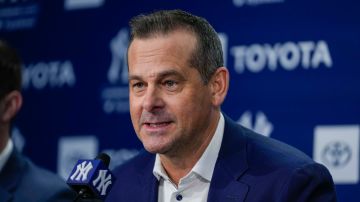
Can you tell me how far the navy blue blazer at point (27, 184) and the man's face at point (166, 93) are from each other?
1.72 ft

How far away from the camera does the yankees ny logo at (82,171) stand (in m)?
1.94

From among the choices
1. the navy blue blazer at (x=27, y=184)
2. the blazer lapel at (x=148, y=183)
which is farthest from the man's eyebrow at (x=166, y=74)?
the navy blue blazer at (x=27, y=184)

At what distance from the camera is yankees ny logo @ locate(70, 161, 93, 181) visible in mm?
1941

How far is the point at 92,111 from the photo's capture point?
4055mm

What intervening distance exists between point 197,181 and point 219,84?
33 centimetres

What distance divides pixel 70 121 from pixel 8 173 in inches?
53.9

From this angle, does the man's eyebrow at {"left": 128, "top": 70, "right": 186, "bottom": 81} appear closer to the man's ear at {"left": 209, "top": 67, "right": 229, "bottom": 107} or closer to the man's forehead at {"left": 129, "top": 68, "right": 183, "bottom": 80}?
the man's forehead at {"left": 129, "top": 68, "right": 183, "bottom": 80}

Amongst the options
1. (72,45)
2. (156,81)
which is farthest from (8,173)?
(72,45)

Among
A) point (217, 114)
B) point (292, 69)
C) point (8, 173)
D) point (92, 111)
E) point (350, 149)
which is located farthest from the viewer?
point (92, 111)

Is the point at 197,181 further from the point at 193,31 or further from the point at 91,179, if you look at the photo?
the point at 91,179

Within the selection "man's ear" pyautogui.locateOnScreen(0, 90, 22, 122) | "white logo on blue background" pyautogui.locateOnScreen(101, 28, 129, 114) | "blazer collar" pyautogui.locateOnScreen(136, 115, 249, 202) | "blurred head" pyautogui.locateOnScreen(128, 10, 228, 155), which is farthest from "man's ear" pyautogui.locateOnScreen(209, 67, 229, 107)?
"white logo on blue background" pyautogui.locateOnScreen(101, 28, 129, 114)

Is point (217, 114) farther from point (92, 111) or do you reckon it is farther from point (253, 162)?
point (92, 111)

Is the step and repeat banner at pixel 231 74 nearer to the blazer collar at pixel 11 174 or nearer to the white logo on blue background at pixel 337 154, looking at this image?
the white logo on blue background at pixel 337 154

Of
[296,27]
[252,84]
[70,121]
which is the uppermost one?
[296,27]
